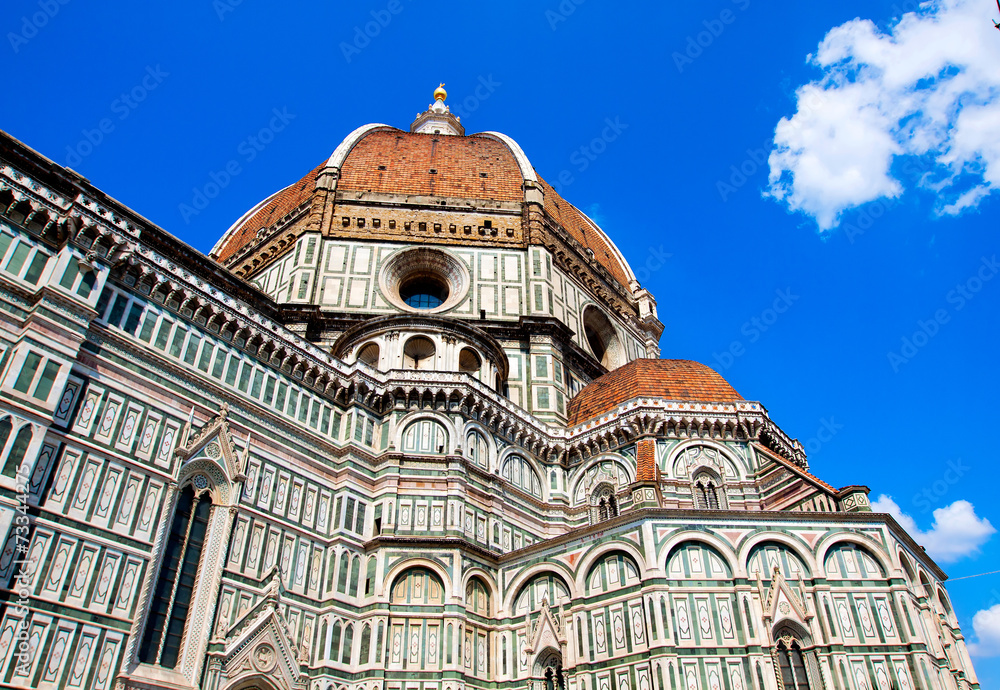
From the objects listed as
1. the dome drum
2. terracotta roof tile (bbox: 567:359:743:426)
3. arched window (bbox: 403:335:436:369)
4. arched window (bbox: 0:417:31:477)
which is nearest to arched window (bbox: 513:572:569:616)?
the dome drum

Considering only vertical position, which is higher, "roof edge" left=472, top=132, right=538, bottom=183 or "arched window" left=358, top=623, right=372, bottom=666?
"roof edge" left=472, top=132, right=538, bottom=183

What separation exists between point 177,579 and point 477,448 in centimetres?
1077

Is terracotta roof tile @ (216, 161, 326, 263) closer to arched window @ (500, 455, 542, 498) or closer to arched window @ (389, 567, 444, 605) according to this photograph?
arched window @ (500, 455, 542, 498)

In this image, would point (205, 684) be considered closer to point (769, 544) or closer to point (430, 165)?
point (769, 544)

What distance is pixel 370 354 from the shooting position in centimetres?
2923

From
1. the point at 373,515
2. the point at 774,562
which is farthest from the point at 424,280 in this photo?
the point at 774,562

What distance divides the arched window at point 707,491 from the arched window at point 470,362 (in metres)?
9.07

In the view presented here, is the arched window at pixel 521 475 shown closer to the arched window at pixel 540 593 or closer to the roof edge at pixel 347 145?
the arched window at pixel 540 593

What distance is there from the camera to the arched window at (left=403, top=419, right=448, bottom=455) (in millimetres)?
25516

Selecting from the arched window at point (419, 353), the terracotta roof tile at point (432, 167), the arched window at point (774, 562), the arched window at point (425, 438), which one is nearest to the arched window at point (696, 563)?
the arched window at point (774, 562)

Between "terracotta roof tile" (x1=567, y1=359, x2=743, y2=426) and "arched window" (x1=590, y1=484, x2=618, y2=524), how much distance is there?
312 cm

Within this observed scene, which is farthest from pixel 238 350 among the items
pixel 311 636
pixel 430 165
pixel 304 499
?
pixel 430 165

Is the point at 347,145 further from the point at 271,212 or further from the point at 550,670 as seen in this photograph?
the point at 550,670

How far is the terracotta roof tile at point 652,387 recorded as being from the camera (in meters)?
30.0
